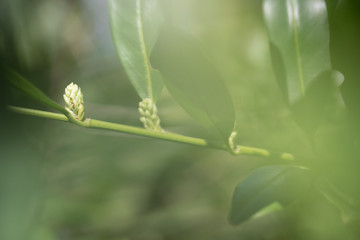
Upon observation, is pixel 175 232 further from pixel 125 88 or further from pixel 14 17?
pixel 14 17

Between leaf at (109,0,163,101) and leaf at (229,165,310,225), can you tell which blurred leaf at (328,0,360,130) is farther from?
leaf at (109,0,163,101)

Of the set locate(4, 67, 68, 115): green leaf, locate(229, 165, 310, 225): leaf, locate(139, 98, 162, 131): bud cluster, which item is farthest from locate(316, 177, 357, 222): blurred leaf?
locate(4, 67, 68, 115): green leaf

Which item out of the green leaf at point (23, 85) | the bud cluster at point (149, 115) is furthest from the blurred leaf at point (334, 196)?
the green leaf at point (23, 85)

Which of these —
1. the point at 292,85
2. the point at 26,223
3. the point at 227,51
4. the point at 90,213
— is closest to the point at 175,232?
the point at 90,213

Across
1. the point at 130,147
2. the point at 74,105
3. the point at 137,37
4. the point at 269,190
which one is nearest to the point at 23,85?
the point at 74,105

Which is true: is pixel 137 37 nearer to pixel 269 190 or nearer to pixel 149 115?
pixel 149 115

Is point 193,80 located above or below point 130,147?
above

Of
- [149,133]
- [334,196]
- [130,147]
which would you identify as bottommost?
[130,147]
